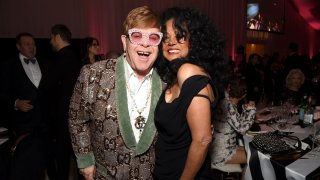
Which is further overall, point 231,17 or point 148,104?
point 231,17

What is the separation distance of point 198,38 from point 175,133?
517 millimetres

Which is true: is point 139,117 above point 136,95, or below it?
below

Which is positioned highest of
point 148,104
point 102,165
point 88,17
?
point 88,17

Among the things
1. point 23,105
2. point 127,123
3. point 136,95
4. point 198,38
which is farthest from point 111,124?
point 23,105

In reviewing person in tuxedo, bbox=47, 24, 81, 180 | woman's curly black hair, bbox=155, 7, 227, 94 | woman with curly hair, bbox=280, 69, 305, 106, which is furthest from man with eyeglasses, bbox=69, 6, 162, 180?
woman with curly hair, bbox=280, 69, 305, 106

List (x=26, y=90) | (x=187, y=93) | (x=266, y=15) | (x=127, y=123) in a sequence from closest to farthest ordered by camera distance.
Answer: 1. (x=187, y=93)
2. (x=127, y=123)
3. (x=26, y=90)
4. (x=266, y=15)

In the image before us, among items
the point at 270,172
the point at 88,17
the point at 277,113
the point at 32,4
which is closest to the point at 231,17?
the point at 88,17

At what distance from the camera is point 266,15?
39.5 ft

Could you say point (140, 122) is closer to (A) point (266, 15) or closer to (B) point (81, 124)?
(B) point (81, 124)

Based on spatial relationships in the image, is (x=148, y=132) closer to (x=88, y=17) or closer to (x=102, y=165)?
(x=102, y=165)

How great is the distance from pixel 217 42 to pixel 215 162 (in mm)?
1628

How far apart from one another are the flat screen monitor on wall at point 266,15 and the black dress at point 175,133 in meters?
10.8

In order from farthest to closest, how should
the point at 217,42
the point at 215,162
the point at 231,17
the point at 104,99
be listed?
the point at 231,17, the point at 215,162, the point at 104,99, the point at 217,42

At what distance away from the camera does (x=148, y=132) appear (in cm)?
172
